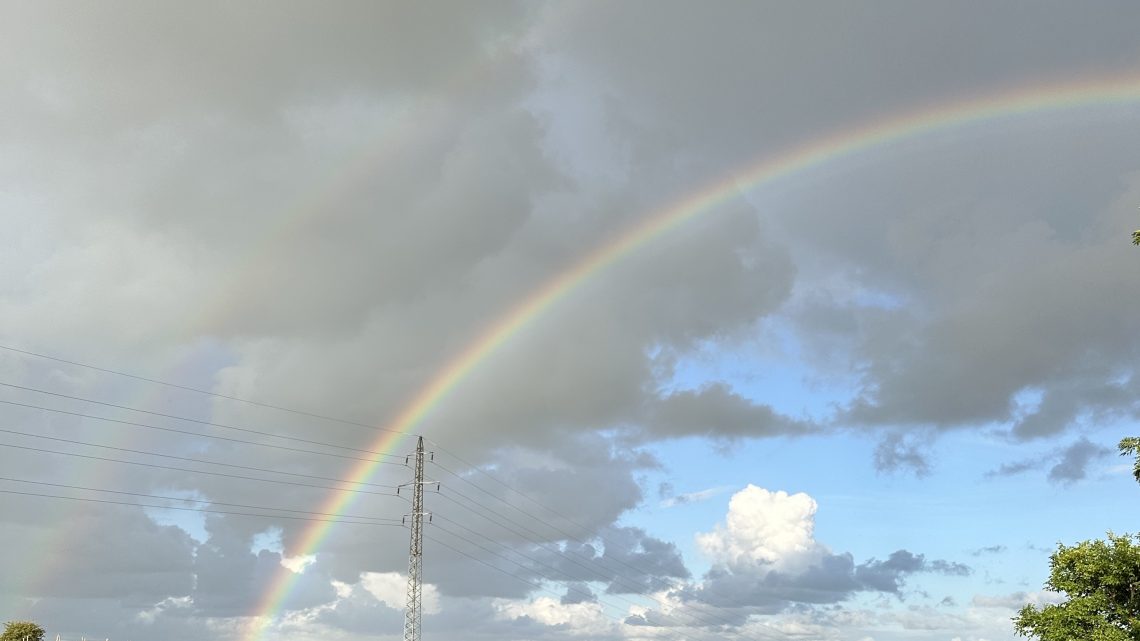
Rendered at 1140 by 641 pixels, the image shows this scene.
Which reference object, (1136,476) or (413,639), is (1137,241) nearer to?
(1136,476)

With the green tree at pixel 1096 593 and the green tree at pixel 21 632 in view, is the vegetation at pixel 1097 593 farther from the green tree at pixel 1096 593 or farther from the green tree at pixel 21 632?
the green tree at pixel 21 632

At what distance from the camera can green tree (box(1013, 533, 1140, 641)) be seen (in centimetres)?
7206

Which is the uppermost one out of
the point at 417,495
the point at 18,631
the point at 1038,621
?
the point at 417,495

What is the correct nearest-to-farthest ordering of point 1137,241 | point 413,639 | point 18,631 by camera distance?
point 1137,241 → point 413,639 → point 18,631

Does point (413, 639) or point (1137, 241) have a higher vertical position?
point (1137, 241)

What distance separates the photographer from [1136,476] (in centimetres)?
4378

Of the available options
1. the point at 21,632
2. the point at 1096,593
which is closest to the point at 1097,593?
the point at 1096,593

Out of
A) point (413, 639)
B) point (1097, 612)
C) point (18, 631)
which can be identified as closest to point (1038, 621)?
point (1097, 612)

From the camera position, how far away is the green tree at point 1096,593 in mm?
72062

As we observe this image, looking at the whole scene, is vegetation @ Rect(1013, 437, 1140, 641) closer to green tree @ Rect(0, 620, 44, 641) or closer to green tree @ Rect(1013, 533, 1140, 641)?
green tree @ Rect(1013, 533, 1140, 641)

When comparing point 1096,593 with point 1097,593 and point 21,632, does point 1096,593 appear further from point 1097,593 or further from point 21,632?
point 21,632

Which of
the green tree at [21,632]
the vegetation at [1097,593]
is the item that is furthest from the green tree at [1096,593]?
the green tree at [21,632]

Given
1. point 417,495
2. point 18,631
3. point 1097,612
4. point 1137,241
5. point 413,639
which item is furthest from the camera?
point 18,631

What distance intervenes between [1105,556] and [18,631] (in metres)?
133
